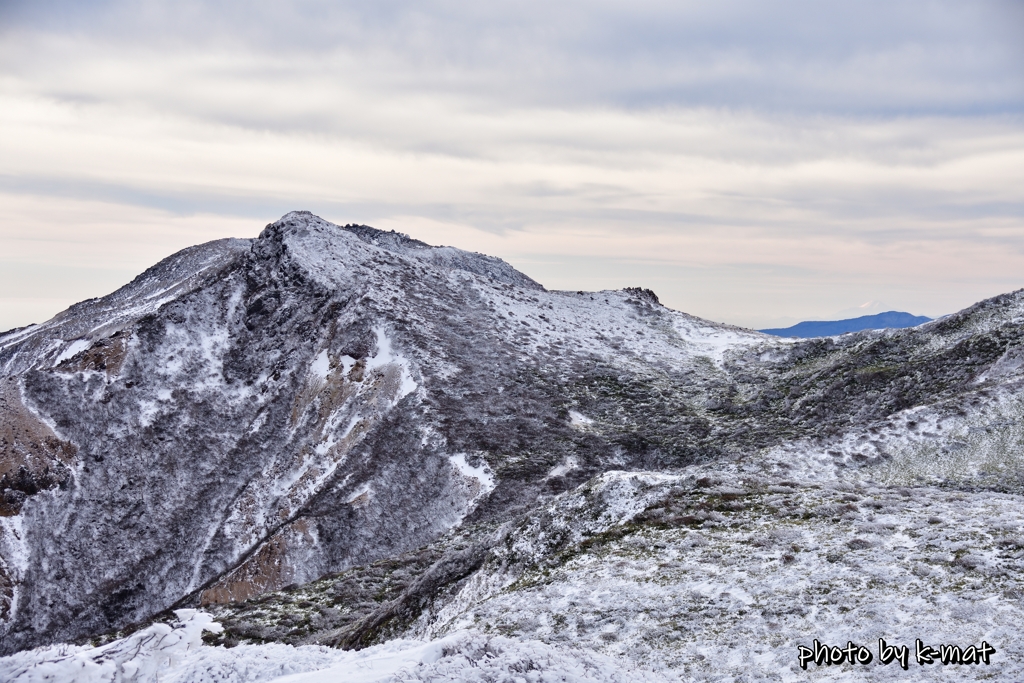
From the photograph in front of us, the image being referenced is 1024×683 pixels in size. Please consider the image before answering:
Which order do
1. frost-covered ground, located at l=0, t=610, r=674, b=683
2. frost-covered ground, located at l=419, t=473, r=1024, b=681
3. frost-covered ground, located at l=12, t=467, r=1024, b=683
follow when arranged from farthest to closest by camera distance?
frost-covered ground, located at l=419, t=473, r=1024, b=681 < frost-covered ground, located at l=12, t=467, r=1024, b=683 < frost-covered ground, located at l=0, t=610, r=674, b=683

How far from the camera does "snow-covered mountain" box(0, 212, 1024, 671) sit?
116ft

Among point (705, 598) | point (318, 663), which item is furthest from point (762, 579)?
point (318, 663)

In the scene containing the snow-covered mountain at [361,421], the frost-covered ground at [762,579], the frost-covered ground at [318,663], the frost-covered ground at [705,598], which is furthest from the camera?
the snow-covered mountain at [361,421]

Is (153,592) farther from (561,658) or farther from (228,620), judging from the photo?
(561,658)

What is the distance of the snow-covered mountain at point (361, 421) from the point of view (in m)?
35.3

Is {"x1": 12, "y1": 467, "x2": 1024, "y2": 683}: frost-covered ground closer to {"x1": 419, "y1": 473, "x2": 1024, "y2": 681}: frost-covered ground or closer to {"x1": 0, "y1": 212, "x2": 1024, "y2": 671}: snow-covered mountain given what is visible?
{"x1": 419, "y1": 473, "x2": 1024, "y2": 681}: frost-covered ground

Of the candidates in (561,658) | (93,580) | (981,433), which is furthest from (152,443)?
(981,433)

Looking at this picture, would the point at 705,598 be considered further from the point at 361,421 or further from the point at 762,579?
the point at 361,421

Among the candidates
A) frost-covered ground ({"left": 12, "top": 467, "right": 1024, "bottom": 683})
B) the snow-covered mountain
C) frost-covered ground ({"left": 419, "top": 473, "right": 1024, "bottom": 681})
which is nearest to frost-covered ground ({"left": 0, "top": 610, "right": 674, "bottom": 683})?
frost-covered ground ({"left": 12, "top": 467, "right": 1024, "bottom": 683})

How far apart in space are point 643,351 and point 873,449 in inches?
1224

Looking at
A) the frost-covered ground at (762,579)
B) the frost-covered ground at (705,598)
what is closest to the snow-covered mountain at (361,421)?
the frost-covered ground at (705,598)

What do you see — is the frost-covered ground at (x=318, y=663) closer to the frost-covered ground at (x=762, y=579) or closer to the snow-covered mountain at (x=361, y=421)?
the frost-covered ground at (x=762, y=579)

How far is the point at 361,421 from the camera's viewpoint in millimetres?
44688

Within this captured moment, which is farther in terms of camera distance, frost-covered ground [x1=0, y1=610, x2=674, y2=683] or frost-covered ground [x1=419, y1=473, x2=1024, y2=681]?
frost-covered ground [x1=419, y1=473, x2=1024, y2=681]
